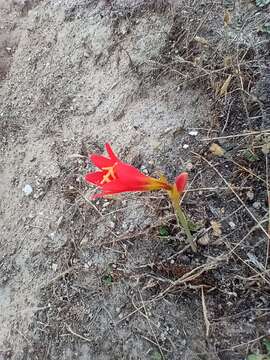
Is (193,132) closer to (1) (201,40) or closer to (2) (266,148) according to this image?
(2) (266,148)

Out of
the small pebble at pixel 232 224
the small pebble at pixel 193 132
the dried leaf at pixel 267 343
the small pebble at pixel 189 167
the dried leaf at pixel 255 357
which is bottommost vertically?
the dried leaf at pixel 255 357

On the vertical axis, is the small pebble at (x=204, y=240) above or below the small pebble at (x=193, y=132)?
below

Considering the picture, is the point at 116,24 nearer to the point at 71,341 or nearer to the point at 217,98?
the point at 217,98

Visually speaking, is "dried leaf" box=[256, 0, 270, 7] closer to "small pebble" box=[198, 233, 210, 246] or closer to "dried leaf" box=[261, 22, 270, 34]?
"dried leaf" box=[261, 22, 270, 34]

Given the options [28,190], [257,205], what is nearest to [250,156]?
[257,205]

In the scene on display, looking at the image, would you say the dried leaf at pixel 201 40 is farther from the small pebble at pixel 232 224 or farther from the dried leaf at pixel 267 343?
the dried leaf at pixel 267 343

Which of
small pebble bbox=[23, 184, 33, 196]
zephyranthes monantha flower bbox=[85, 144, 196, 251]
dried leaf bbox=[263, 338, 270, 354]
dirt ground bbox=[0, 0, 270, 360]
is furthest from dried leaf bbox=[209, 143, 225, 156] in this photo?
small pebble bbox=[23, 184, 33, 196]

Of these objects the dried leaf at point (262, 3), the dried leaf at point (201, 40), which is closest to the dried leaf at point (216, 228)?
the dried leaf at point (201, 40)
